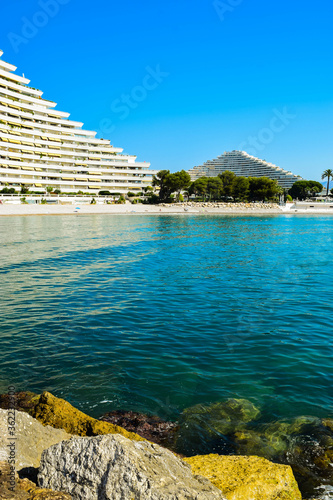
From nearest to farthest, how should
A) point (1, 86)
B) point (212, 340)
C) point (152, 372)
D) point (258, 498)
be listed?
point (258, 498)
point (152, 372)
point (212, 340)
point (1, 86)

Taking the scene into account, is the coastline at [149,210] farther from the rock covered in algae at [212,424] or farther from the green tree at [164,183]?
the rock covered in algae at [212,424]

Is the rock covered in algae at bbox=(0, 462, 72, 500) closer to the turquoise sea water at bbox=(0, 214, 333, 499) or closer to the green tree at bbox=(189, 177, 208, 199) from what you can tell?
the turquoise sea water at bbox=(0, 214, 333, 499)

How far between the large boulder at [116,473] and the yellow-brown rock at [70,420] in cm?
151

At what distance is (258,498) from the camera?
4.55 meters

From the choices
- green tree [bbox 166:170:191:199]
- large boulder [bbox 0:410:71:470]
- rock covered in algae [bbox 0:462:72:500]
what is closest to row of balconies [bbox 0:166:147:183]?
green tree [bbox 166:170:191:199]

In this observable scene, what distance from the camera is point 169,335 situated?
12195 millimetres

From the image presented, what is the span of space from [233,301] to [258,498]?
38.9ft

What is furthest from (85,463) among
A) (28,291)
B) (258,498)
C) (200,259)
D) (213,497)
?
(200,259)

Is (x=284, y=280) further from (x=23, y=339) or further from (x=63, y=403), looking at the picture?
(x=63, y=403)

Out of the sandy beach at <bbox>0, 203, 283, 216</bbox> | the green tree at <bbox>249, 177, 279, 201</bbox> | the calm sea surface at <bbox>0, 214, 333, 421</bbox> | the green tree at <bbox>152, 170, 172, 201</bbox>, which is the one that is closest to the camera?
the calm sea surface at <bbox>0, 214, 333, 421</bbox>

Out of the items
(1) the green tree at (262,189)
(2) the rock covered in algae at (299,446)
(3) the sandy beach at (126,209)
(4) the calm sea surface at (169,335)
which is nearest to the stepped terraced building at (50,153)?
(3) the sandy beach at (126,209)

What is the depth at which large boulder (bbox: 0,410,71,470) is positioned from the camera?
463 cm

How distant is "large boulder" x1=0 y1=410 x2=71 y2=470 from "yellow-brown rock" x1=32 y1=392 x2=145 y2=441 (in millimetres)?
355

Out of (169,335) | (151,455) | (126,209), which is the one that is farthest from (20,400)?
(126,209)
